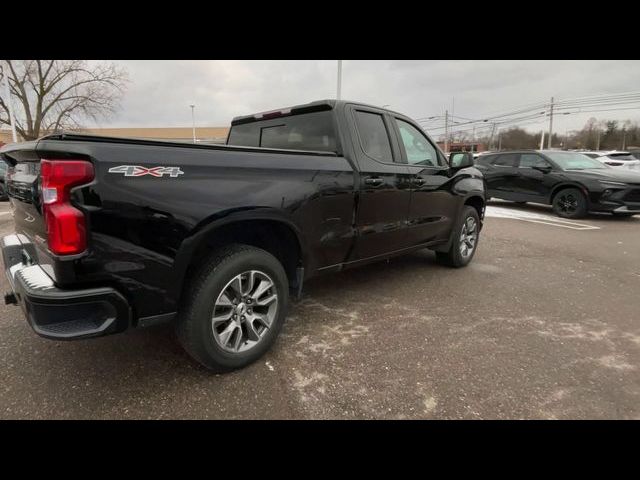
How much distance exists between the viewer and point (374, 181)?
341 cm

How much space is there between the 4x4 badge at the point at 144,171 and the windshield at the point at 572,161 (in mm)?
10045

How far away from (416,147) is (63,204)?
3.39m

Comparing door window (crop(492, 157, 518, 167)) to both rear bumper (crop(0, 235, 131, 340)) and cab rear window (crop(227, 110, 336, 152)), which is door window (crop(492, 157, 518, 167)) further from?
rear bumper (crop(0, 235, 131, 340))

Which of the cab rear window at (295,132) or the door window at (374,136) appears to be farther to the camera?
the door window at (374,136)

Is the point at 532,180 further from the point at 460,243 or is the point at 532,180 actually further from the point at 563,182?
the point at 460,243

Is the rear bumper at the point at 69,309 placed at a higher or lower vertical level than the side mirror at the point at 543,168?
lower

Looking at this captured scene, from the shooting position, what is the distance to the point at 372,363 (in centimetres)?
274

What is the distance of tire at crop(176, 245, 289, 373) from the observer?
7.64 ft

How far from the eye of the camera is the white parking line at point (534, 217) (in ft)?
27.0

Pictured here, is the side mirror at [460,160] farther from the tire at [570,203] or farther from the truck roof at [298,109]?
the tire at [570,203]

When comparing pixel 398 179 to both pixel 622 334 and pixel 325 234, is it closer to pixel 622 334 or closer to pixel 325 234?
pixel 325 234

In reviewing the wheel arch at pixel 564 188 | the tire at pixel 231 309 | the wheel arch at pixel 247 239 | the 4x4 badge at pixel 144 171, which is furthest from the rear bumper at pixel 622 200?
the 4x4 badge at pixel 144 171
